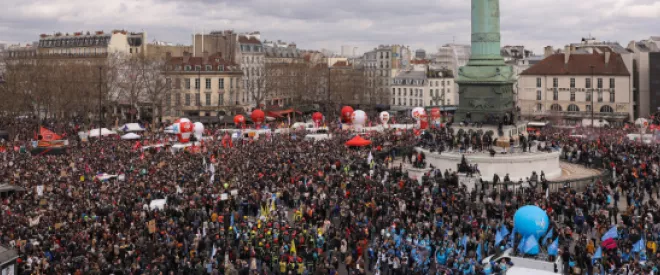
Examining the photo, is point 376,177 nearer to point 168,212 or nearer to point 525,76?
point 168,212

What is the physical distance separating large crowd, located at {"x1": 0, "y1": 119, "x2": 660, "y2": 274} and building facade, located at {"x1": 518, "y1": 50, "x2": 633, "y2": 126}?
3269cm

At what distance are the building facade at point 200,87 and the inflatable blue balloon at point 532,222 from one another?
57807mm

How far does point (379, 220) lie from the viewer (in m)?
22.5

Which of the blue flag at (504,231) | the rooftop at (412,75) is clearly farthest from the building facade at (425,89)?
the blue flag at (504,231)

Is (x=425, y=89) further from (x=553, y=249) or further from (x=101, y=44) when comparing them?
(x=553, y=249)

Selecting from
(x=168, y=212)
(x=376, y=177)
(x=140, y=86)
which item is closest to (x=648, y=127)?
(x=376, y=177)

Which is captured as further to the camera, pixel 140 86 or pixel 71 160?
pixel 140 86

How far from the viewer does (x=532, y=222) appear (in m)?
17.9

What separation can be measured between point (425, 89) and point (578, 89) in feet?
82.4

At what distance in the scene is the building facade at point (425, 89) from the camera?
9100 cm

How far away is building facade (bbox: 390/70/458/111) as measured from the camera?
91.0 m

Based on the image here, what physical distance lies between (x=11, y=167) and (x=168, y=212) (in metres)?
14.2

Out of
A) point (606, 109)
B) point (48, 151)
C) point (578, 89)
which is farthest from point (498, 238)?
point (606, 109)

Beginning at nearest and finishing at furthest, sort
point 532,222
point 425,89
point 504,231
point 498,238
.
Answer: point 532,222, point 498,238, point 504,231, point 425,89
